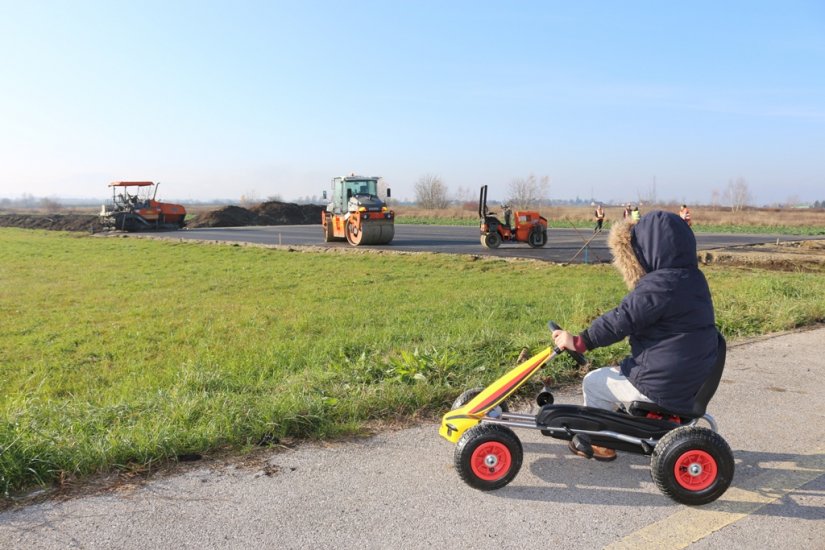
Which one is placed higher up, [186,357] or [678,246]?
[678,246]

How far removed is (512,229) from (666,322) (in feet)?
66.9

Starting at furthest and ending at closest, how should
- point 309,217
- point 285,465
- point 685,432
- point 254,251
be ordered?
point 309,217 → point 254,251 → point 285,465 → point 685,432

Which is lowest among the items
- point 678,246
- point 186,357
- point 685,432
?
point 186,357

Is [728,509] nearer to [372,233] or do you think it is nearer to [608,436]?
[608,436]

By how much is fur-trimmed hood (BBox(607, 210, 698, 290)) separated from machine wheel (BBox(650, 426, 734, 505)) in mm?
906

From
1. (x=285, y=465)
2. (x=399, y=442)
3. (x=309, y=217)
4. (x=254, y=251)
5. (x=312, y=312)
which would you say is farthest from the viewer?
(x=309, y=217)

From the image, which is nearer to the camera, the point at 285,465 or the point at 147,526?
the point at 147,526

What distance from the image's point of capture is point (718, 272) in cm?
1551

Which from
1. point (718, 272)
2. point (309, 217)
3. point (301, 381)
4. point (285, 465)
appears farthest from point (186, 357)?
point (309, 217)

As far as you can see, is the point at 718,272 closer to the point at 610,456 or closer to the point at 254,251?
the point at 610,456

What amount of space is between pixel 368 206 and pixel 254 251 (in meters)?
4.83

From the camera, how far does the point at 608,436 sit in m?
3.58

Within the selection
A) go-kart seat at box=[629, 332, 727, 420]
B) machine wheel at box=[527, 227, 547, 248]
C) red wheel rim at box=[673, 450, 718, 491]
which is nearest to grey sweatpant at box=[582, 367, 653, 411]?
go-kart seat at box=[629, 332, 727, 420]

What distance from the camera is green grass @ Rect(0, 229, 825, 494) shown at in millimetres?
4020
